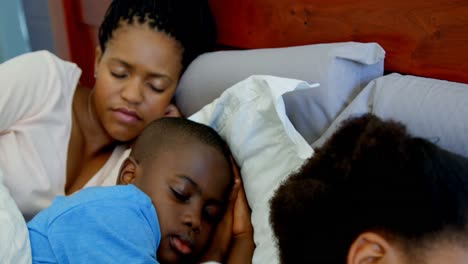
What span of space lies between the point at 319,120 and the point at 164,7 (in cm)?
62

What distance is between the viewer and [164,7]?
53.9 inches

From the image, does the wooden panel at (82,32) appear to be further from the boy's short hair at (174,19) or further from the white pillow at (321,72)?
the white pillow at (321,72)

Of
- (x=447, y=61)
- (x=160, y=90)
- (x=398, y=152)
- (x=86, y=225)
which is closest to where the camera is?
(x=398, y=152)

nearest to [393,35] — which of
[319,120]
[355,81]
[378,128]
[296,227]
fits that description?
[355,81]

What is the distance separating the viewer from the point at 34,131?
1.20 metres

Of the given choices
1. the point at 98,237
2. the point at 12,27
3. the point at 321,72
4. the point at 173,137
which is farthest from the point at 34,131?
the point at 12,27

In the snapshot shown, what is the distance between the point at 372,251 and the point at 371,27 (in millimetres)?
637

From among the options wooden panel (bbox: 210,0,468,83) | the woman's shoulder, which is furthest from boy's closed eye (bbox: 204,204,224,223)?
the woman's shoulder

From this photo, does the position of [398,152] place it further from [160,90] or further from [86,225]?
[160,90]

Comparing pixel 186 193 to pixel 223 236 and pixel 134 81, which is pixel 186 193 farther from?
pixel 134 81

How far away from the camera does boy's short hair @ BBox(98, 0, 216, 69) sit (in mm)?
1343

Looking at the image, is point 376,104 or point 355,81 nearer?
point 376,104

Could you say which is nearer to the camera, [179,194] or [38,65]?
[179,194]

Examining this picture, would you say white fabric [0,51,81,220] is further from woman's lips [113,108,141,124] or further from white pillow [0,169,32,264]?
white pillow [0,169,32,264]
